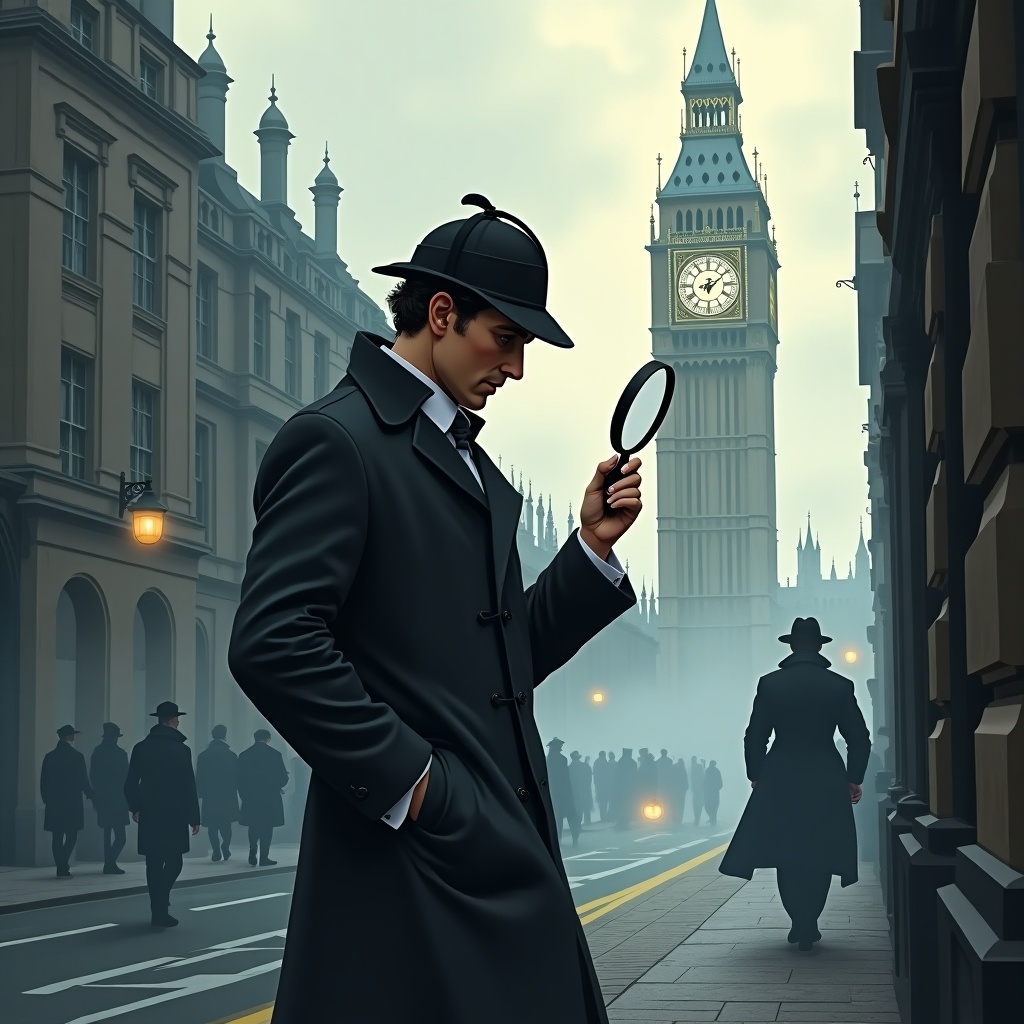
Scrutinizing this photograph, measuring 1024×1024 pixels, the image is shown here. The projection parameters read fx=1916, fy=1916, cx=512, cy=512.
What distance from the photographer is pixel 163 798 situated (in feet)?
49.4

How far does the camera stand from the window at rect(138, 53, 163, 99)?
29.8 metres

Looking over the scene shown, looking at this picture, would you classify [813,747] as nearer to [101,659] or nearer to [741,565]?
[101,659]

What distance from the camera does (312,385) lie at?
44.1 metres

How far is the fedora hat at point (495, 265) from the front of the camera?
3.11 metres

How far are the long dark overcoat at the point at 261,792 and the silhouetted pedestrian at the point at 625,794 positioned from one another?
15988 mm

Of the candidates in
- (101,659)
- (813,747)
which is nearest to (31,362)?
(101,659)

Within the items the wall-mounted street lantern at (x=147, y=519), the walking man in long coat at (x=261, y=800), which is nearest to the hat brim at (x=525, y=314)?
the wall-mounted street lantern at (x=147, y=519)

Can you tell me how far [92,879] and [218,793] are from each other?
3911mm

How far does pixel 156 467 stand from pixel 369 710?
27536 mm

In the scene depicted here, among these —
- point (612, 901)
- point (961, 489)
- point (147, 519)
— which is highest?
point (147, 519)

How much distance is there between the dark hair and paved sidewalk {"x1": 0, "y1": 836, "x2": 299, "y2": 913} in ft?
39.8

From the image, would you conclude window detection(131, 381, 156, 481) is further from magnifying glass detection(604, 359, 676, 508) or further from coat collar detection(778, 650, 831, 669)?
magnifying glass detection(604, 359, 676, 508)

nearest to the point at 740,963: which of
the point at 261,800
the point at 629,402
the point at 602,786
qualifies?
the point at 629,402

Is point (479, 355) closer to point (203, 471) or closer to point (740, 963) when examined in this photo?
point (740, 963)
